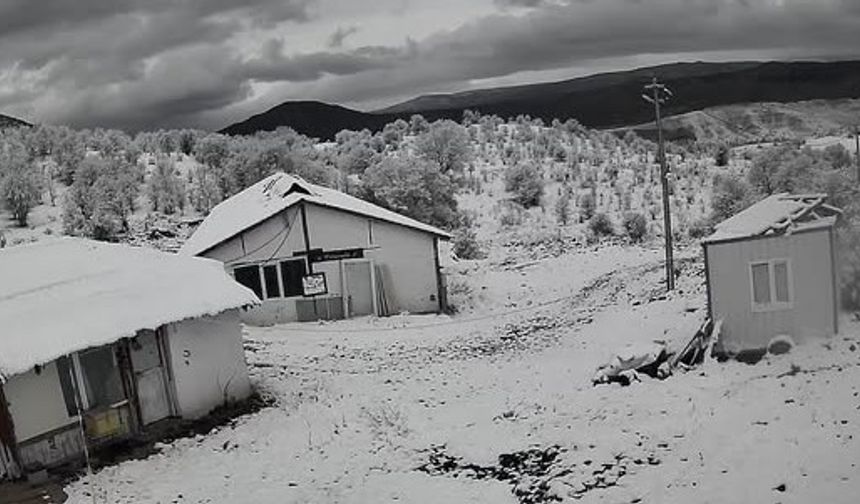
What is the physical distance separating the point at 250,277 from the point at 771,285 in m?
15.6

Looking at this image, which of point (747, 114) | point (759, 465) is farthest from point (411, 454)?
point (747, 114)

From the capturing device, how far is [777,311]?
11.0 m

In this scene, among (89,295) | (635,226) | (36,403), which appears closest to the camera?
(36,403)

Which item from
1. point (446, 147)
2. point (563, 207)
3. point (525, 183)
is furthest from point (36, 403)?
point (446, 147)

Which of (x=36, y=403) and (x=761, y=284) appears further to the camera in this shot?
(x=36, y=403)

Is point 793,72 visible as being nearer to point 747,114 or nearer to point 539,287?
point 747,114

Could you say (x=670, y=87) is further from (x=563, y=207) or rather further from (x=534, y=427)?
(x=563, y=207)

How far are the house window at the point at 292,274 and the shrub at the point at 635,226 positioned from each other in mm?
9580

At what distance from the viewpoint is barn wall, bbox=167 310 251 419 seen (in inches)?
556

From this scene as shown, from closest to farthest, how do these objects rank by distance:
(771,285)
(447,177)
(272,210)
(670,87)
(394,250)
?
(670,87) → (771,285) → (272,210) → (394,250) → (447,177)

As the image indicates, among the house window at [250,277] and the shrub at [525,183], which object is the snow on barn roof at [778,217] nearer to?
the shrub at [525,183]

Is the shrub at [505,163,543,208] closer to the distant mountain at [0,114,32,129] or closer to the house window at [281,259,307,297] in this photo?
the house window at [281,259,307,297]

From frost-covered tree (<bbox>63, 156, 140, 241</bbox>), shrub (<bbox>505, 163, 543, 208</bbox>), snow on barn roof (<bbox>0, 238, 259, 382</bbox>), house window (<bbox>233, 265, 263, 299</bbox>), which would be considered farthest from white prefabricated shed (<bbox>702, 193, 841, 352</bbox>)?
frost-covered tree (<bbox>63, 156, 140, 241</bbox>)

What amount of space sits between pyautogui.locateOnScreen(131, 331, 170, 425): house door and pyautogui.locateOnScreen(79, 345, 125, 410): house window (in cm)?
33
